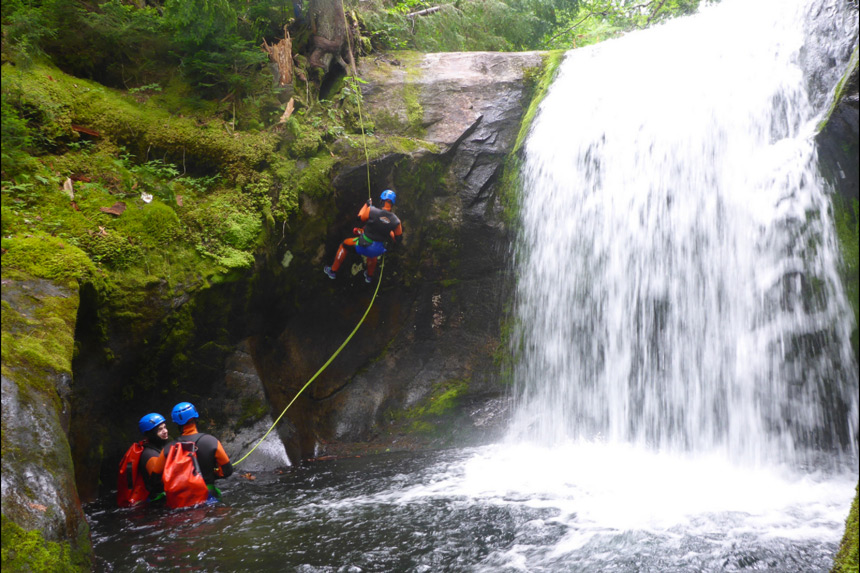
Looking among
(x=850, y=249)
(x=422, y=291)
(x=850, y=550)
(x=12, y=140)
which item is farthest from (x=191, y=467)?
(x=850, y=249)

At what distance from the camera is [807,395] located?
20.0ft

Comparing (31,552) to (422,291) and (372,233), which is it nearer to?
(372,233)

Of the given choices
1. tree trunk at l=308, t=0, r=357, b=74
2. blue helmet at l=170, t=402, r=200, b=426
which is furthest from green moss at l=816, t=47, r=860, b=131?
blue helmet at l=170, t=402, r=200, b=426

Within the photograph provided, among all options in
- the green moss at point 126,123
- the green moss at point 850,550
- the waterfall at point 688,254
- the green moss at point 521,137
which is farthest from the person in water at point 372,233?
the green moss at point 850,550

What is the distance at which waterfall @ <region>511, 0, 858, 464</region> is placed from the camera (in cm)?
625

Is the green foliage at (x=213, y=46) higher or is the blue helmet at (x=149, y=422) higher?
the green foliage at (x=213, y=46)

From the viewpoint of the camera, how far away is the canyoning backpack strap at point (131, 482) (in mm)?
6078

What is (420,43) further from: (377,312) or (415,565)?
(415,565)

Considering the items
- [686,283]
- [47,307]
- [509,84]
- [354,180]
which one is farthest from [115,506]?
[509,84]

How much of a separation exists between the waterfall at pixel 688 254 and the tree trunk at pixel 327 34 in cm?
366

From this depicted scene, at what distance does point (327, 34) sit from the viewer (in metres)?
9.63

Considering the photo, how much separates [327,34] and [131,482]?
7.53m

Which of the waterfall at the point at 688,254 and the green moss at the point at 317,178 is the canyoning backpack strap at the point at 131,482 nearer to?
the green moss at the point at 317,178

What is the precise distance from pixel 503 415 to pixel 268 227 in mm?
4723
